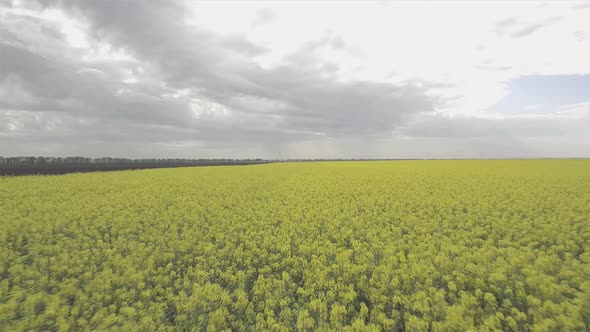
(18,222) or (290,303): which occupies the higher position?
(18,222)

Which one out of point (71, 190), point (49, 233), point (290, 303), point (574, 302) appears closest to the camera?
point (574, 302)

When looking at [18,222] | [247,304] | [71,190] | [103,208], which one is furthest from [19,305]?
[71,190]

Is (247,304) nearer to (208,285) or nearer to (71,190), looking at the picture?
(208,285)

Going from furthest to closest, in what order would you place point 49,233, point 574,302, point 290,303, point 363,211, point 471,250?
point 363,211 → point 49,233 → point 471,250 → point 290,303 → point 574,302

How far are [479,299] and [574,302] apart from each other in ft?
4.25

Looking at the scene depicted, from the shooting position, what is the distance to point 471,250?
671 cm

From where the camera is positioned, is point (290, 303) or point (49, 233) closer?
point (290, 303)

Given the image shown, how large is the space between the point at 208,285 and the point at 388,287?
3585 millimetres

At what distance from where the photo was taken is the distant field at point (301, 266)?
4504mm

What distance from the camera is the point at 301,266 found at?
21.0ft

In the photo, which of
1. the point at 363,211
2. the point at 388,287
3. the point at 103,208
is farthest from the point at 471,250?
the point at 103,208

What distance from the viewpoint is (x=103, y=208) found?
11398 mm

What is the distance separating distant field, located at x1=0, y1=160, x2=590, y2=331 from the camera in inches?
177

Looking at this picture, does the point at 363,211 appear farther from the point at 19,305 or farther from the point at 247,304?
the point at 19,305
